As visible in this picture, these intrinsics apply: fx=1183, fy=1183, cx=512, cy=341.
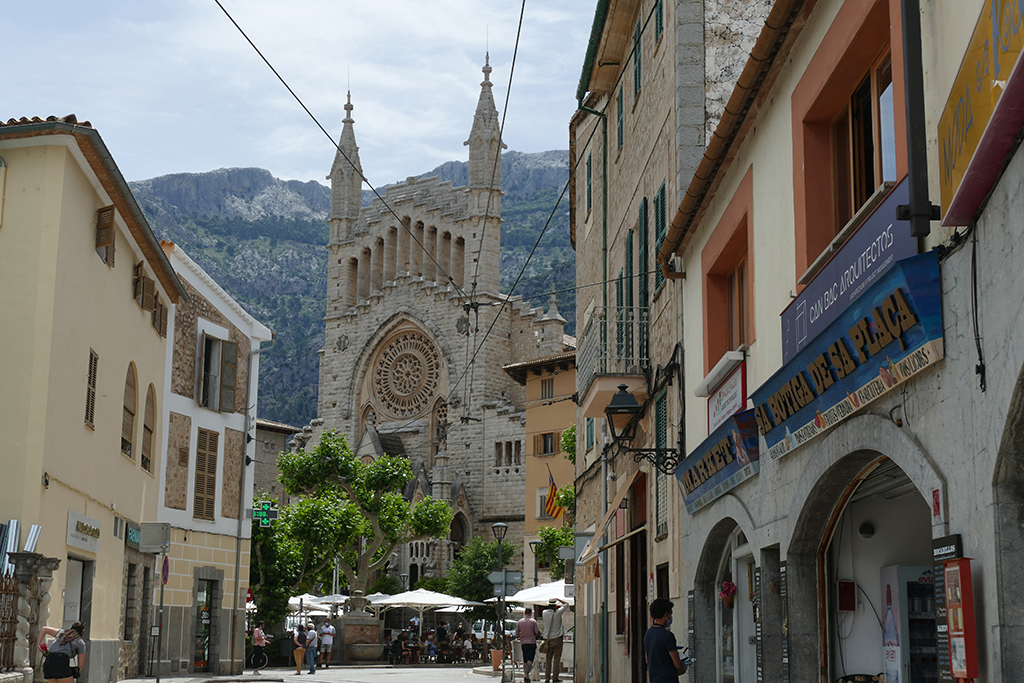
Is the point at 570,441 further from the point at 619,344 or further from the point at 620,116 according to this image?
the point at 619,344

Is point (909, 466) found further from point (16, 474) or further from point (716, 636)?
point (16, 474)

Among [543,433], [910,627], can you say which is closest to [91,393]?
[910,627]

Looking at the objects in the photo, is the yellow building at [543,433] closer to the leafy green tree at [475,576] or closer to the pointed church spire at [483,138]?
the leafy green tree at [475,576]

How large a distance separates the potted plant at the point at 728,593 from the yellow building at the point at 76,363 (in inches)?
329

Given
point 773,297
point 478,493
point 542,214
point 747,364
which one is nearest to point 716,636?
point 747,364

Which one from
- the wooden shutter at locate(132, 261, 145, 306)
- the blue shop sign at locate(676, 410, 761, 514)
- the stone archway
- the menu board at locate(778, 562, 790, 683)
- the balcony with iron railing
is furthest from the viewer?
the wooden shutter at locate(132, 261, 145, 306)

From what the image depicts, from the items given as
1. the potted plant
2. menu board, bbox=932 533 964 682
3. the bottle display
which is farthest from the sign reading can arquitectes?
menu board, bbox=932 533 964 682

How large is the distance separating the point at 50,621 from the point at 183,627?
9.79 m

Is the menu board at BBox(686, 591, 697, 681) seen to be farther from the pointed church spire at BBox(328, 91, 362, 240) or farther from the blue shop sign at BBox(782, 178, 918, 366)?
the pointed church spire at BBox(328, 91, 362, 240)

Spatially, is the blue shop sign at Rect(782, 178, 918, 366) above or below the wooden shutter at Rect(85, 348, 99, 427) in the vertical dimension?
below

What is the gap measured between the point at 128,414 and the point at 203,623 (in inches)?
295

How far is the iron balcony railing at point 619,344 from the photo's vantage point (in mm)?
15211

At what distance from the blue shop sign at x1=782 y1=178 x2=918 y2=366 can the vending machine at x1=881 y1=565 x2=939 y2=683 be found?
5.70ft

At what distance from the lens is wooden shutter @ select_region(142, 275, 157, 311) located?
20.7 m
